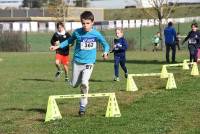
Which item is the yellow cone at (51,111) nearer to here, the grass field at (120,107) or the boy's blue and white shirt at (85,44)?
the grass field at (120,107)

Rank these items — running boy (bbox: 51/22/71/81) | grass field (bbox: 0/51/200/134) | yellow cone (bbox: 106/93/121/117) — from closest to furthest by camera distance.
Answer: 1. grass field (bbox: 0/51/200/134)
2. yellow cone (bbox: 106/93/121/117)
3. running boy (bbox: 51/22/71/81)

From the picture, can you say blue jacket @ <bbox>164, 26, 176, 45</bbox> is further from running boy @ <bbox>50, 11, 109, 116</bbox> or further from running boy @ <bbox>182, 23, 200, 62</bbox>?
running boy @ <bbox>50, 11, 109, 116</bbox>

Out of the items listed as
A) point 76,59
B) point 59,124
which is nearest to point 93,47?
point 76,59

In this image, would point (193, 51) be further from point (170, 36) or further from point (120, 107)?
point (120, 107)

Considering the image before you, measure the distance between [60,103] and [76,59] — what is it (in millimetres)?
1948

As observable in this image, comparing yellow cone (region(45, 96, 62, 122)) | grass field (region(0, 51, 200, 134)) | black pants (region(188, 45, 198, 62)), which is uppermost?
black pants (region(188, 45, 198, 62))

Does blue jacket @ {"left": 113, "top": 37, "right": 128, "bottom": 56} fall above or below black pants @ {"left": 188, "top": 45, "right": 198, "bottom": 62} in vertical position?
above

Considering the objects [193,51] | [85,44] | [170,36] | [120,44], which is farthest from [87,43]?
[170,36]

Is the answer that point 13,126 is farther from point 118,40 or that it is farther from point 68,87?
point 118,40

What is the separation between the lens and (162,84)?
15.7 metres

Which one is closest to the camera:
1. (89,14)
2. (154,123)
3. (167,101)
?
(154,123)

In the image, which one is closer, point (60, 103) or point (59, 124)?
point (59, 124)

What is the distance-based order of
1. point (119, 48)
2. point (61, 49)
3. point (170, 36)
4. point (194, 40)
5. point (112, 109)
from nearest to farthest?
point (112, 109) < point (119, 48) < point (61, 49) < point (194, 40) < point (170, 36)

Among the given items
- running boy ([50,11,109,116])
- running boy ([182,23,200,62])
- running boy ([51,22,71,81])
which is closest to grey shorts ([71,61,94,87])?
running boy ([50,11,109,116])
